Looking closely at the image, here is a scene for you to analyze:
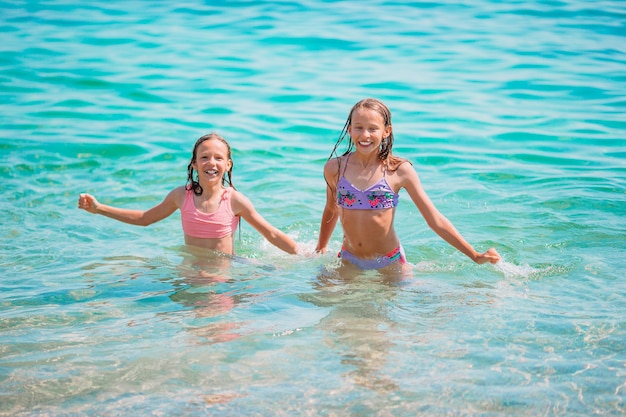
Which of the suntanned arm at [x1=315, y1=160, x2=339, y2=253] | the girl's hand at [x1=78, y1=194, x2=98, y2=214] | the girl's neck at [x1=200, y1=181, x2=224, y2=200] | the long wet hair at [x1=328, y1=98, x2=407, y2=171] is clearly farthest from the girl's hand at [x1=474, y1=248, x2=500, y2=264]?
the girl's hand at [x1=78, y1=194, x2=98, y2=214]

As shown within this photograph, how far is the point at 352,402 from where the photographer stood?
3.77 metres

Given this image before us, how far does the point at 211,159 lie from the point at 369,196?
1295 millimetres

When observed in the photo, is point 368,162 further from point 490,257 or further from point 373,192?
point 490,257

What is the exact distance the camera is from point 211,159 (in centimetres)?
609

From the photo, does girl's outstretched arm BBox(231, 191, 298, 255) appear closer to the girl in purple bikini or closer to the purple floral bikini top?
the girl in purple bikini

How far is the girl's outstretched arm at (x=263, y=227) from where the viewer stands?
6027 mm

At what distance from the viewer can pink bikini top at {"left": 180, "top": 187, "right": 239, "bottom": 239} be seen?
620 centimetres

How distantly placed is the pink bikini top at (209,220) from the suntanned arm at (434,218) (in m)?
1.45

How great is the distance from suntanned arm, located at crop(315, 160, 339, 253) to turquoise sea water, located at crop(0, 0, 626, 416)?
0.57ft

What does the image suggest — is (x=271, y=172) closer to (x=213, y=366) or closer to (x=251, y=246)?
(x=251, y=246)

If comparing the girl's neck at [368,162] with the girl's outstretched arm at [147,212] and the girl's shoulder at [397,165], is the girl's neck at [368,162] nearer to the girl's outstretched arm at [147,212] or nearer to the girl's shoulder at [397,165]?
the girl's shoulder at [397,165]

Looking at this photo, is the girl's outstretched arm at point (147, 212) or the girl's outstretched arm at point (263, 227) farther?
the girl's outstretched arm at point (147, 212)

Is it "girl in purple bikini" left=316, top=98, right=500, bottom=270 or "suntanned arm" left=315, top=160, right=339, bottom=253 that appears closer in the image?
"girl in purple bikini" left=316, top=98, right=500, bottom=270

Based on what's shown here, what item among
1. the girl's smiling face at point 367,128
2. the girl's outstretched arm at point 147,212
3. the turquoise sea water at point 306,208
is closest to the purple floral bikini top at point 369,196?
the girl's smiling face at point 367,128
